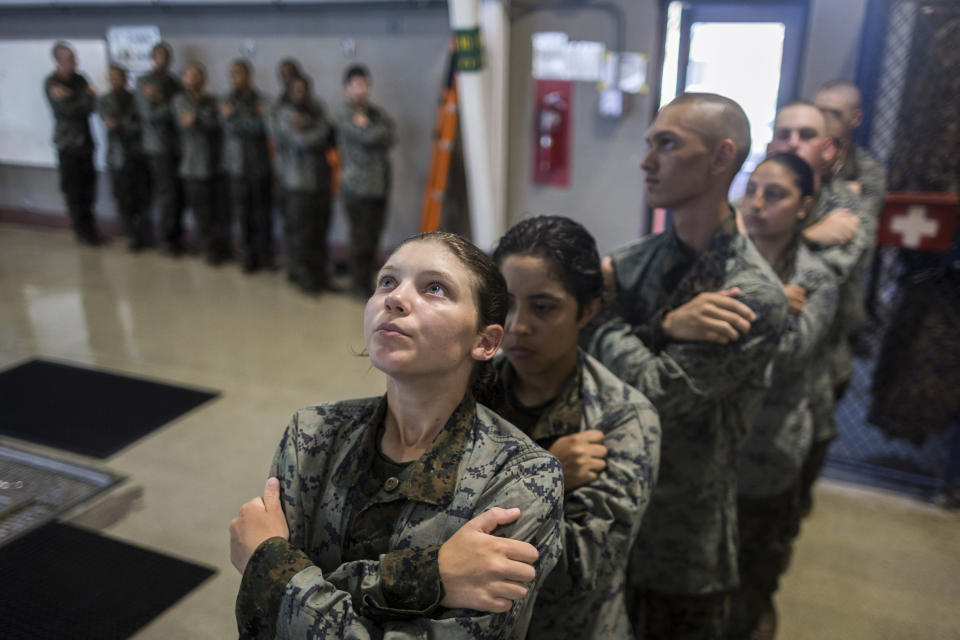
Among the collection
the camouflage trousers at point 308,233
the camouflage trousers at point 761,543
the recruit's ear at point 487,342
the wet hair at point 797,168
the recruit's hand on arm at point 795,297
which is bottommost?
the camouflage trousers at point 761,543

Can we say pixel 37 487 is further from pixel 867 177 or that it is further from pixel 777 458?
pixel 867 177

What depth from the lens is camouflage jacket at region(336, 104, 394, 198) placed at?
17.8 feet

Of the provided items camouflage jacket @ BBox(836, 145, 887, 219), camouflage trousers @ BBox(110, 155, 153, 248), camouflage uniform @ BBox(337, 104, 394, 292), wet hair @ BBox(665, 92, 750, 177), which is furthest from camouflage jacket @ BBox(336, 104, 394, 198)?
wet hair @ BBox(665, 92, 750, 177)

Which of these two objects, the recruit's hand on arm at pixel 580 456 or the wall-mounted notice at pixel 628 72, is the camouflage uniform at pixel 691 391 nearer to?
the recruit's hand on arm at pixel 580 456

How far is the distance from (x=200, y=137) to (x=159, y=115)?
0.49 metres

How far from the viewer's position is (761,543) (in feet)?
7.72

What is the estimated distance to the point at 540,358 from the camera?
1431 mm

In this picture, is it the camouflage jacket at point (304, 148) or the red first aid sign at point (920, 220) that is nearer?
the red first aid sign at point (920, 220)

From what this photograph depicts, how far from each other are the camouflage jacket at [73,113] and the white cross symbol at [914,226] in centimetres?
695

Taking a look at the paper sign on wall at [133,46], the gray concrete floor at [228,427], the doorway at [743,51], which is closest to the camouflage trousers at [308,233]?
the gray concrete floor at [228,427]

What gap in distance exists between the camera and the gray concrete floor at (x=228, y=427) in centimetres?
267

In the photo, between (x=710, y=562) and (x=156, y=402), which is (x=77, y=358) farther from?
(x=710, y=562)

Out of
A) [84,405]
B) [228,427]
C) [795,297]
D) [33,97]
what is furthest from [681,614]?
[33,97]

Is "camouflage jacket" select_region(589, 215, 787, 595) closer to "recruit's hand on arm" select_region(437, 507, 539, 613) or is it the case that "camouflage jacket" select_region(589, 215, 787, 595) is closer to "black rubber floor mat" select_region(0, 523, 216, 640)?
"recruit's hand on arm" select_region(437, 507, 539, 613)
